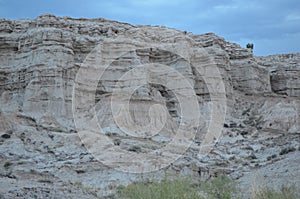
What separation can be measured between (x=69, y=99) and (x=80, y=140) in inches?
455

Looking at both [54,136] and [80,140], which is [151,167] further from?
[54,136]

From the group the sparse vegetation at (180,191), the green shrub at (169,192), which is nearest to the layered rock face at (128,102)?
the sparse vegetation at (180,191)

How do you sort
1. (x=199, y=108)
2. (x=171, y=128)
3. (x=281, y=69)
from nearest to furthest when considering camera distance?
1. (x=171, y=128)
2. (x=199, y=108)
3. (x=281, y=69)

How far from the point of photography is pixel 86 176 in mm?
34125

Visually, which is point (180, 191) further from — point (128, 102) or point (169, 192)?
point (128, 102)

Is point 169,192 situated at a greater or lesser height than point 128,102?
lesser

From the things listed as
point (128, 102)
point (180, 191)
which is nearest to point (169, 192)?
point (180, 191)

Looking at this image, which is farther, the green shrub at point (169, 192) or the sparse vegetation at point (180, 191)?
the sparse vegetation at point (180, 191)

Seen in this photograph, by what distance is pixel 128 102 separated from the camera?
5091 cm

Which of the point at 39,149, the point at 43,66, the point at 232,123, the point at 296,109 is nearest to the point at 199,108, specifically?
the point at 232,123

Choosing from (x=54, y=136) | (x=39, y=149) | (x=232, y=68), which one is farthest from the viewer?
(x=232, y=68)

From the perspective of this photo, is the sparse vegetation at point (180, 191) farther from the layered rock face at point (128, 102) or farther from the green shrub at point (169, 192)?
the layered rock face at point (128, 102)

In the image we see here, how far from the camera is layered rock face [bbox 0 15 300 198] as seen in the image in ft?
125

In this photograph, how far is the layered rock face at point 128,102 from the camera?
3806cm
